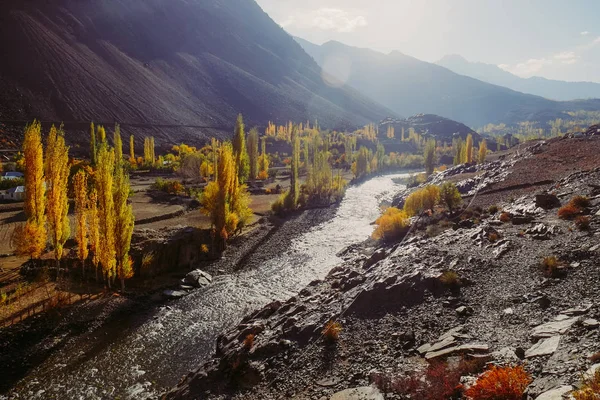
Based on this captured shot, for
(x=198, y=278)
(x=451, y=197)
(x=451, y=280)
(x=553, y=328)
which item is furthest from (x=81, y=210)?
(x=451, y=197)

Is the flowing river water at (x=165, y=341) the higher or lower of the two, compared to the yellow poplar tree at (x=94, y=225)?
lower

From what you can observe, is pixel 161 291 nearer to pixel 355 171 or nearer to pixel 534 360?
pixel 534 360

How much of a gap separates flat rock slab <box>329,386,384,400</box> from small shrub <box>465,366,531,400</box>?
3.20 metres

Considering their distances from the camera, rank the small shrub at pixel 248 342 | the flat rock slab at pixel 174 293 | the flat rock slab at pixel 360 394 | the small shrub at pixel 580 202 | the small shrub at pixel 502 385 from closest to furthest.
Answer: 1. the small shrub at pixel 502 385
2. the flat rock slab at pixel 360 394
3. the small shrub at pixel 248 342
4. the small shrub at pixel 580 202
5. the flat rock slab at pixel 174 293

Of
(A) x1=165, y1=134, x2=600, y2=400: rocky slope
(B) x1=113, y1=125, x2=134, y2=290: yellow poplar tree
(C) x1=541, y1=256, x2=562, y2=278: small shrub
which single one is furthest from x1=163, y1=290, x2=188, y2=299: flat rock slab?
(C) x1=541, y1=256, x2=562, y2=278: small shrub

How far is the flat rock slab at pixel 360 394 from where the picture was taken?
12688 mm

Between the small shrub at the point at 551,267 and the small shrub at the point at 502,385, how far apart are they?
355 inches

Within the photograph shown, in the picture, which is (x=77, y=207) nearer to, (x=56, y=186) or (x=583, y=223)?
(x=56, y=186)

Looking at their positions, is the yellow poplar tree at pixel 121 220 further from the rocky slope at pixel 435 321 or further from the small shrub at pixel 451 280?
the small shrub at pixel 451 280

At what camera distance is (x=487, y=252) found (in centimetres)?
2306

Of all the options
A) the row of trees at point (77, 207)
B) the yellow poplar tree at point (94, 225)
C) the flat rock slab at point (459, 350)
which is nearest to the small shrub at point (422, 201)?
the flat rock slab at point (459, 350)

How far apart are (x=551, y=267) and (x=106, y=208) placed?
94.7 feet

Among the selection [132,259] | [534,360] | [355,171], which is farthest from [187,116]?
[534,360]

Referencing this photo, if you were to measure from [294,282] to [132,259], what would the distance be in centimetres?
1513
